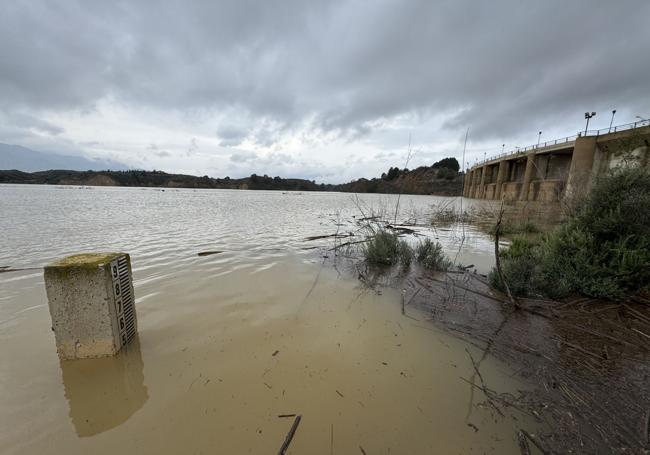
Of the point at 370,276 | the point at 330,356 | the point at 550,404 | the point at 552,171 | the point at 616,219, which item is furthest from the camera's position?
the point at 552,171

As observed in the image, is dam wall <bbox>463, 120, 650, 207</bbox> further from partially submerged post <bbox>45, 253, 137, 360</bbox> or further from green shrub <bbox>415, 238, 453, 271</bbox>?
partially submerged post <bbox>45, 253, 137, 360</bbox>

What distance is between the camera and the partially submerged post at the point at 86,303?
256 cm

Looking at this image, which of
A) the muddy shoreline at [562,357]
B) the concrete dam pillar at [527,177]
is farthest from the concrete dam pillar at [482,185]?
the muddy shoreline at [562,357]

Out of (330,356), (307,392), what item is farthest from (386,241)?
(307,392)

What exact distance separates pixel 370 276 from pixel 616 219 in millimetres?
4718

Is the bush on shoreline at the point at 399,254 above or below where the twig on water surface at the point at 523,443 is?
above

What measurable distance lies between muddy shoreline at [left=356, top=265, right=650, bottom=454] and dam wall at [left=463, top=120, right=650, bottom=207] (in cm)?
341

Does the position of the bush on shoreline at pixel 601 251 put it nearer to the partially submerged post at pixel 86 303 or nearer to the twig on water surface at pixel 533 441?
the twig on water surface at pixel 533 441

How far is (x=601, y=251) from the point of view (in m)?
4.85

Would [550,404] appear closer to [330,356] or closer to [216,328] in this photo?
[330,356]

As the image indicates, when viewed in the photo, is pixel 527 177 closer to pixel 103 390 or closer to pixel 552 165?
pixel 552 165

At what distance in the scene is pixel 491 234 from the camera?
12.8m

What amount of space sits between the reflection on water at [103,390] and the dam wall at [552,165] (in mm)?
8467

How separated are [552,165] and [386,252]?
4956cm
